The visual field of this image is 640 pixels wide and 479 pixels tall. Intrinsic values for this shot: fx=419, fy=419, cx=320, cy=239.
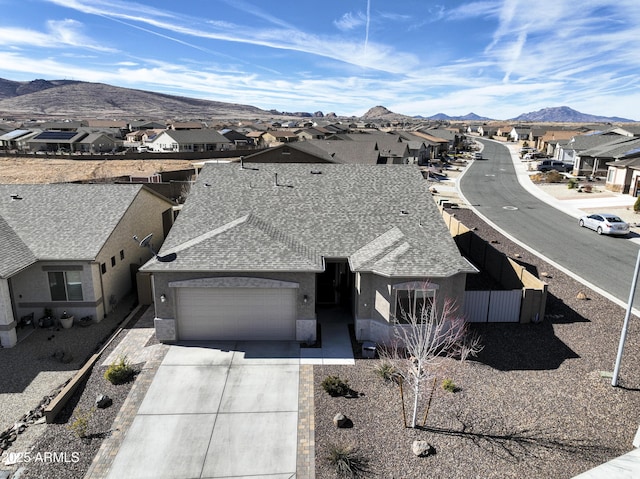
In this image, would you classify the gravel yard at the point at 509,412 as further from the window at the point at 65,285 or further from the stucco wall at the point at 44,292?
the window at the point at 65,285

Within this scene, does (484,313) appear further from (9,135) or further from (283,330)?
(9,135)

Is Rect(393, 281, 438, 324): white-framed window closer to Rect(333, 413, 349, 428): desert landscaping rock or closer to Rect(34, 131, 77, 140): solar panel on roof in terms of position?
Rect(333, 413, 349, 428): desert landscaping rock

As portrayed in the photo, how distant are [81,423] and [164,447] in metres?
2.53

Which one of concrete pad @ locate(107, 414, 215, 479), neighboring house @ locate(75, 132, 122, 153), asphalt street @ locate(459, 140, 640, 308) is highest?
neighboring house @ locate(75, 132, 122, 153)

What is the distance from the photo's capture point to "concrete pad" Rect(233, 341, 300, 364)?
1485 cm

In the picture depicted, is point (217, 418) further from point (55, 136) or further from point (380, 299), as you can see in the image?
point (55, 136)

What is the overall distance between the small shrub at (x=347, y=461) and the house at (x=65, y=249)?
41.7 feet

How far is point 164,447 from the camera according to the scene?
10.8m

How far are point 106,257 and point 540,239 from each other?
2836cm

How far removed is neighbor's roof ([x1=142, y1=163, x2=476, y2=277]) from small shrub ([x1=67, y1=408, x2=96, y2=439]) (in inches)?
193

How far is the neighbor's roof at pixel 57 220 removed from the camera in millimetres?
17172

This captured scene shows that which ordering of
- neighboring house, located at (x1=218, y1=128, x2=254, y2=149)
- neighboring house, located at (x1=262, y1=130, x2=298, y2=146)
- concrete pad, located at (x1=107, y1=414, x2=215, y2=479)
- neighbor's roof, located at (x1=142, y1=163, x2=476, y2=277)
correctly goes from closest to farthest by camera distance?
concrete pad, located at (x1=107, y1=414, x2=215, y2=479) → neighbor's roof, located at (x1=142, y1=163, x2=476, y2=277) → neighboring house, located at (x1=218, y1=128, x2=254, y2=149) → neighboring house, located at (x1=262, y1=130, x2=298, y2=146)

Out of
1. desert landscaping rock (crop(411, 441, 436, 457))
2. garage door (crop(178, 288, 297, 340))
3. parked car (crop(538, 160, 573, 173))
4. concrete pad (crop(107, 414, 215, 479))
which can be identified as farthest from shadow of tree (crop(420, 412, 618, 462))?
parked car (crop(538, 160, 573, 173))

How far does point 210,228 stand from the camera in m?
18.0
